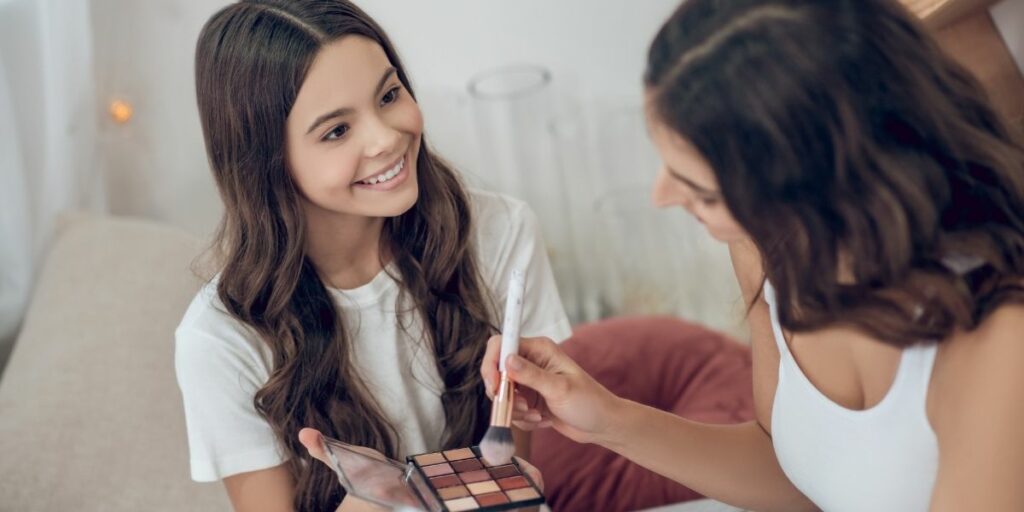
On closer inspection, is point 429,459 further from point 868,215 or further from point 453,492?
point 868,215

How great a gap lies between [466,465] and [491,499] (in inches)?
2.8

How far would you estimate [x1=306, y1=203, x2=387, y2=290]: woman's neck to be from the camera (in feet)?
3.90

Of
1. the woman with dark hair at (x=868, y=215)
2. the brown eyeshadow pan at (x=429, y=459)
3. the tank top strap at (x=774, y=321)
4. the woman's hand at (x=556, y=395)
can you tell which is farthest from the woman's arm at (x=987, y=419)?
the brown eyeshadow pan at (x=429, y=459)

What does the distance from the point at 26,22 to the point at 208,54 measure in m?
0.63

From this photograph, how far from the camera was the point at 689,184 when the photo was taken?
79 centimetres

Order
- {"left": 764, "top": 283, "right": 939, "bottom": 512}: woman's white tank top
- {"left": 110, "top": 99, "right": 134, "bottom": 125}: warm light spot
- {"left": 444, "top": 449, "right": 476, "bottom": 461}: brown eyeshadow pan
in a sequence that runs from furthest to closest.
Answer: {"left": 110, "top": 99, "right": 134, "bottom": 125}: warm light spot < {"left": 444, "top": 449, "right": 476, "bottom": 461}: brown eyeshadow pan < {"left": 764, "top": 283, "right": 939, "bottom": 512}: woman's white tank top

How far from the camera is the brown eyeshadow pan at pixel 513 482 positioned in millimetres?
923

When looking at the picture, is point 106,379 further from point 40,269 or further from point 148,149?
point 148,149

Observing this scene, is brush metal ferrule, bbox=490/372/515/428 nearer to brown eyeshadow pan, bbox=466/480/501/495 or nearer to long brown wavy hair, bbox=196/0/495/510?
brown eyeshadow pan, bbox=466/480/501/495

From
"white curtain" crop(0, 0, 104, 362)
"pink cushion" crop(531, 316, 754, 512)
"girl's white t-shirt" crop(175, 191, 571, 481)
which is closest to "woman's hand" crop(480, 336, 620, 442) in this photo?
"girl's white t-shirt" crop(175, 191, 571, 481)

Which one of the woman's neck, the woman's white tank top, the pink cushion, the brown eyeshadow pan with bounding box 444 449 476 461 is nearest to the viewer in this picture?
the woman's white tank top

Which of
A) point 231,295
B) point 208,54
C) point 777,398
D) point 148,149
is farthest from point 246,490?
point 148,149

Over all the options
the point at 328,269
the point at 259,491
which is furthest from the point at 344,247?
the point at 259,491

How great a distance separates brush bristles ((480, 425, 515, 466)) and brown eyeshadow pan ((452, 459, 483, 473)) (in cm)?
7
